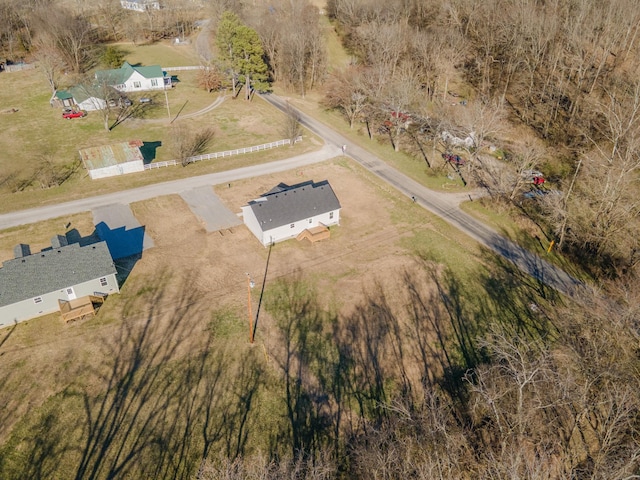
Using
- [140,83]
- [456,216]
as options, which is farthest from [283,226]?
[140,83]

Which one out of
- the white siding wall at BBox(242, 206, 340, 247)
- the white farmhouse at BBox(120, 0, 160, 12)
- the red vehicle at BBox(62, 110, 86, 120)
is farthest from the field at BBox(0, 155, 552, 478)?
the white farmhouse at BBox(120, 0, 160, 12)

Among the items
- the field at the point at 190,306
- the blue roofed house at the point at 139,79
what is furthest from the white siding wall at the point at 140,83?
the field at the point at 190,306

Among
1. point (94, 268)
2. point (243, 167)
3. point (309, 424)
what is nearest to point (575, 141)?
point (243, 167)

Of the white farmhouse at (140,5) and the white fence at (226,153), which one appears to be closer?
the white fence at (226,153)

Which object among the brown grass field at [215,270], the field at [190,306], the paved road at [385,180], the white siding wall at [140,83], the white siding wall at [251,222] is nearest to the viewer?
the field at [190,306]

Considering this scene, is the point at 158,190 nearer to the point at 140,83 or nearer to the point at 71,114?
the point at 71,114

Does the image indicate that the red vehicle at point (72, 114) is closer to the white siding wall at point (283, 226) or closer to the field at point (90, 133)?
the field at point (90, 133)
